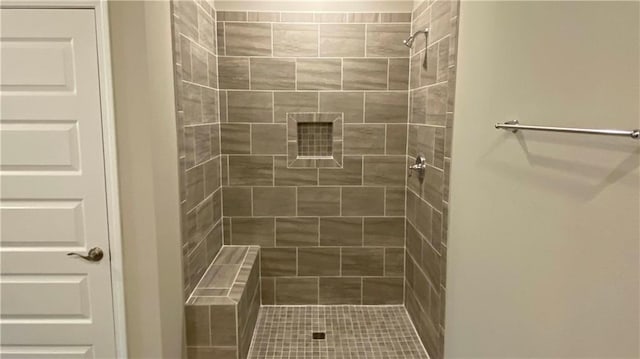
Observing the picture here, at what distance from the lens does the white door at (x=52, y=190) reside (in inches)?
74.5

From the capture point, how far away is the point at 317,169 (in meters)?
3.55

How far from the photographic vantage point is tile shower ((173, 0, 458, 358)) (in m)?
3.02

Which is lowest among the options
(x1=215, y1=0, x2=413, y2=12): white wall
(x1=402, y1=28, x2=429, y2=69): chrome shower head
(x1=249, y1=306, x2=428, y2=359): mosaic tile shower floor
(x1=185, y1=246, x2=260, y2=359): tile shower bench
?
(x1=249, y1=306, x2=428, y2=359): mosaic tile shower floor

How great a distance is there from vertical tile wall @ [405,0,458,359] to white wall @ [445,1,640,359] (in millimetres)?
219

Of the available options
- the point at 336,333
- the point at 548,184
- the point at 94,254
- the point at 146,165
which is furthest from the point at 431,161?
the point at 94,254

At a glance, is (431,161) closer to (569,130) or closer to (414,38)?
(414,38)

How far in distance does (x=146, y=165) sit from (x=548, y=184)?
169 cm

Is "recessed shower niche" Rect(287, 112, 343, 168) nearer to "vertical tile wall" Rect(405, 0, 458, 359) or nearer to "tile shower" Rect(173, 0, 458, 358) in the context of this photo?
"tile shower" Rect(173, 0, 458, 358)

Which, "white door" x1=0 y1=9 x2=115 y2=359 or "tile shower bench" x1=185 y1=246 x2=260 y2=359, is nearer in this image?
"white door" x1=0 y1=9 x2=115 y2=359

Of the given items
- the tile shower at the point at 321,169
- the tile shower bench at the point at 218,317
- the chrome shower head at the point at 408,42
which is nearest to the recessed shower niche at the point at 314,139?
the tile shower at the point at 321,169

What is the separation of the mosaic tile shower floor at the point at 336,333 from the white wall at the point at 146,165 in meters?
1.03

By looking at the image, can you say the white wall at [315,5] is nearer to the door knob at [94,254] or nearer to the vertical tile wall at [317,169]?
the vertical tile wall at [317,169]

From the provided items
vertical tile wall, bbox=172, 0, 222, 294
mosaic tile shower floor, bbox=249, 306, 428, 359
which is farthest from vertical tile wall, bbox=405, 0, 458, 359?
vertical tile wall, bbox=172, 0, 222, 294

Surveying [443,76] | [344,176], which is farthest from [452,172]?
[344,176]
